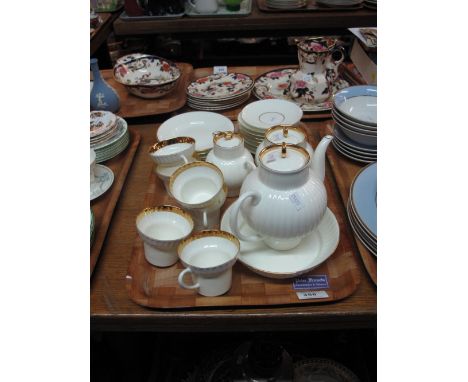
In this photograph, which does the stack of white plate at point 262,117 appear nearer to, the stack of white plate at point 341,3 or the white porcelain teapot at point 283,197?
the white porcelain teapot at point 283,197

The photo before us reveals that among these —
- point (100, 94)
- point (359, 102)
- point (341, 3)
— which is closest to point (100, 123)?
point (100, 94)

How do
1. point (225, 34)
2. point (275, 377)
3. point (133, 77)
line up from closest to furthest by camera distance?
point (275, 377) < point (133, 77) < point (225, 34)

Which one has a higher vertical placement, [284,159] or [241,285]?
[284,159]

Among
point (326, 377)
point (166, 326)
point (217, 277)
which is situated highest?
point (217, 277)

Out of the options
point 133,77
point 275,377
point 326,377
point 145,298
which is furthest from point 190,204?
point 133,77

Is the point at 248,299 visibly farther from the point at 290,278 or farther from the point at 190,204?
the point at 190,204

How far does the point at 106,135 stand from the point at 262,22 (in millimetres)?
1112

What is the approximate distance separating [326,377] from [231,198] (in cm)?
61

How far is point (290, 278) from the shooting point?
75 cm

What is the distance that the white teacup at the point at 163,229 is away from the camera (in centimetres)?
76

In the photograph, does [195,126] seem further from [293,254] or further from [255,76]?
[293,254]

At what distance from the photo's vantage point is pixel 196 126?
3.86 feet

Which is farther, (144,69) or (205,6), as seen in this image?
(205,6)

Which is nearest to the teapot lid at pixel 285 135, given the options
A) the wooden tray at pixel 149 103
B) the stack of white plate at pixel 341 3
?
the wooden tray at pixel 149 103
